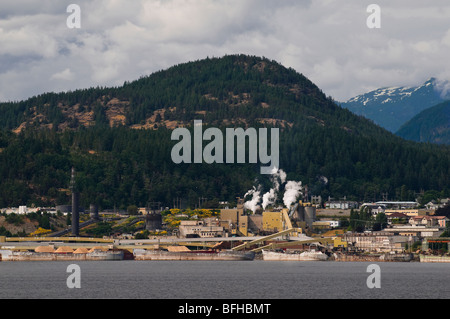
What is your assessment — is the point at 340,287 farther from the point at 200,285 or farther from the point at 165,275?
the point at 165,275

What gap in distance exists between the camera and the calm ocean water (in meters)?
126

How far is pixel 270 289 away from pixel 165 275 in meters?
31.8

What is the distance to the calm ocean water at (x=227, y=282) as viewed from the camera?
4958 inches

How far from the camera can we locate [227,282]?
14512cm

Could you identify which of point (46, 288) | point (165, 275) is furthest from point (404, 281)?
point (46, 288)

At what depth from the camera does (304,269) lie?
18000 centimetres

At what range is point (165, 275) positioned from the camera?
161125 millimetres

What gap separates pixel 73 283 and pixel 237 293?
87.3 ft

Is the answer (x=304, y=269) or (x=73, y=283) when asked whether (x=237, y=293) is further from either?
(x=304, y=269)
